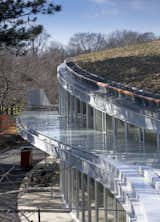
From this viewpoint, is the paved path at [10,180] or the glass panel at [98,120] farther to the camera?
the paved path at [10,180]

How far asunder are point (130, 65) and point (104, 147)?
15765mm

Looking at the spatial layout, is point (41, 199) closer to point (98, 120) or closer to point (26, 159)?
point (98, 120)

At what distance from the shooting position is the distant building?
957cm

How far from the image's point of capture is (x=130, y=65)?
94.7ft

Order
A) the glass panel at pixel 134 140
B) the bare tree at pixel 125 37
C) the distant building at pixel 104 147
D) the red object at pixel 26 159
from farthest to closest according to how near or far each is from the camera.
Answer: the bare tree at pixel 125 37 < the red object at pixel 26 159 < the glass panel at pixel 134 140 < the distant building at pixel 104 147

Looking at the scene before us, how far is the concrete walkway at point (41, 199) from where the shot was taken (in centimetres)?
1723

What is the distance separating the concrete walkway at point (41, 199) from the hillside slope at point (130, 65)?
5988 mm

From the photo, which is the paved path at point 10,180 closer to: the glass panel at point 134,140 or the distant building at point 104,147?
the distant building at point 104,147

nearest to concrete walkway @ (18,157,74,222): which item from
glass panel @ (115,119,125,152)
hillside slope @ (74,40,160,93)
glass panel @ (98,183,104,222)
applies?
glass panel @ (98,183,104,222)

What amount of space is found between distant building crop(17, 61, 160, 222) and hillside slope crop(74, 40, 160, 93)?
369 cm

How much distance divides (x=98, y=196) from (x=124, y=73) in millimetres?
Answer: 13085

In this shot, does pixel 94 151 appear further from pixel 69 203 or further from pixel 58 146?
pixel 69 203

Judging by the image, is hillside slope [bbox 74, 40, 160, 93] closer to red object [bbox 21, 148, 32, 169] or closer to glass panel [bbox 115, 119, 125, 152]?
glass panel [bbox 115, 119, 125, 152]

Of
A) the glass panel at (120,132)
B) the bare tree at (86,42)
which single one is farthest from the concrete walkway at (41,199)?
the bare tree at (86,42)
